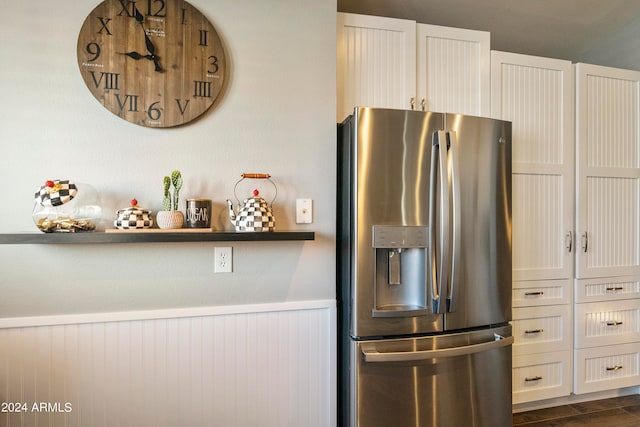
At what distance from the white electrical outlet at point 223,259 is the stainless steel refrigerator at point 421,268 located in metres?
0.53

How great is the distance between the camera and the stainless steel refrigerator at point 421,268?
4.55 feet

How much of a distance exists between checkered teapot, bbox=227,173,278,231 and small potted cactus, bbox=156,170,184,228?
8.2 inches

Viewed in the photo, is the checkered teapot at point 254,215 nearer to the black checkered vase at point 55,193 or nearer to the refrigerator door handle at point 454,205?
the black checkered vase at point 55,193

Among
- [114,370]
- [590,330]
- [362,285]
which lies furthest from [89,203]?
[590,330]

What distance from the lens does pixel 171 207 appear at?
139 cm

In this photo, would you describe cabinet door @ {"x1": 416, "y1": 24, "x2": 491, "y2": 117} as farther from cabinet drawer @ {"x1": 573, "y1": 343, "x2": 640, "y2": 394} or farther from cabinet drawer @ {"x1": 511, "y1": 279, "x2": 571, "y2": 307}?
cabinet drawer @ {"x1": 573, "y1": 343, "x2": 640, "y2": 394}

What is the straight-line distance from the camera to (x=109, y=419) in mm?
1371

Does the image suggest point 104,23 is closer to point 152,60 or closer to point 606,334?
point 152,60

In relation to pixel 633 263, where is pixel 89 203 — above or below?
above

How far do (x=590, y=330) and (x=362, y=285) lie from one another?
69.2 inches

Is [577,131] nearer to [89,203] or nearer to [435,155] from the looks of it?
[435,155]

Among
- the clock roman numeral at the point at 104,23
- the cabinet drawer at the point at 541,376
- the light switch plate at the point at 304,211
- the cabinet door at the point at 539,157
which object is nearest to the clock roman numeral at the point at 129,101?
the clock roman numeral at the point at 104,23

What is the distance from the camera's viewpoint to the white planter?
1315 mm

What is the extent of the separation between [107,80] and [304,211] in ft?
3.27
